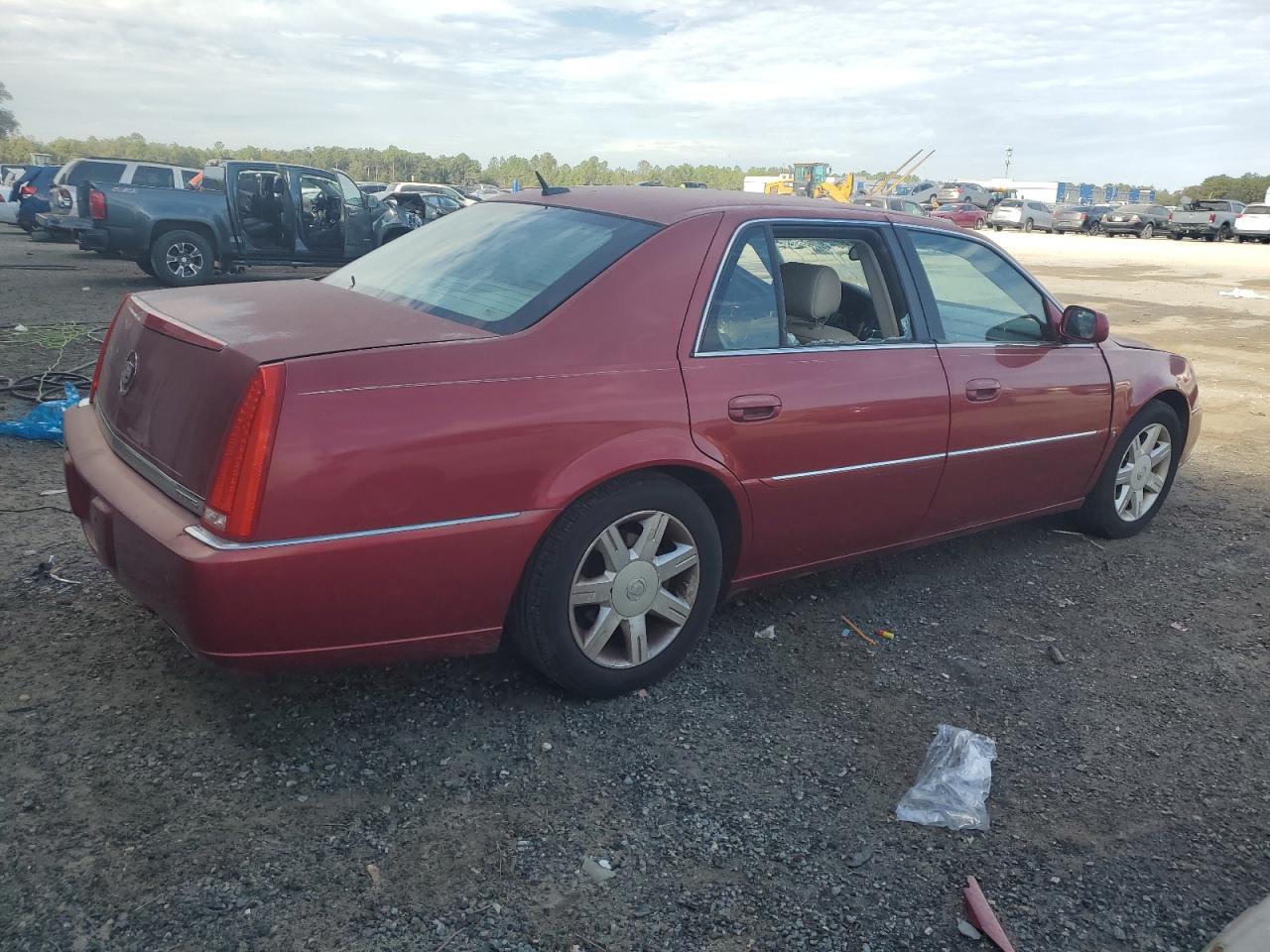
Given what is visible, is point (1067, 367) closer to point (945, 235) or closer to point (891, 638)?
point (945, 235)

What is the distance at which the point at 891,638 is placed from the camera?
3.87 m

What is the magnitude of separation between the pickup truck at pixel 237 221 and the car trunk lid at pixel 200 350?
357 inches

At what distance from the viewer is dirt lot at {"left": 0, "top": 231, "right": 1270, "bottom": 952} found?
7.59 ft

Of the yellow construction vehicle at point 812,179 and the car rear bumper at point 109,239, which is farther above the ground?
the yellow construction vehicle at point 812,179

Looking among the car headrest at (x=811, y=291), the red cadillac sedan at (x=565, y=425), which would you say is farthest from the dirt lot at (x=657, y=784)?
the car headrest at (x=811, y=291)

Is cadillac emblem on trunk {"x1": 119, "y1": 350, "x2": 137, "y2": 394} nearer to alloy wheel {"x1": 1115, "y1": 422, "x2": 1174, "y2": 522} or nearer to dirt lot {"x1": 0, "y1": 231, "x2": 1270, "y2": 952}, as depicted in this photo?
dirt lot {"x1": 0, "y1": 231, "x2": 1270, "y2": 952}

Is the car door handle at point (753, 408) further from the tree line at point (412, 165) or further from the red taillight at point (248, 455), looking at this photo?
the tree line at point (412, 165)

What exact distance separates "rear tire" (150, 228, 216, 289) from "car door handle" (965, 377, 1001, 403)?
1146 cm

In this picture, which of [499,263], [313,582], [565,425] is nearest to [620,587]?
[565,425]

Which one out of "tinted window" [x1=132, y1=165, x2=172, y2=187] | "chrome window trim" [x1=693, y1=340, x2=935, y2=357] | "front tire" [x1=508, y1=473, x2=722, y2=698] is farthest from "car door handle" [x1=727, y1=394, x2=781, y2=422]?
"tinted window" [x1=132, y1=165, x2=172, y2=187]

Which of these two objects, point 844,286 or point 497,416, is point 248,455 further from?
point 844,286

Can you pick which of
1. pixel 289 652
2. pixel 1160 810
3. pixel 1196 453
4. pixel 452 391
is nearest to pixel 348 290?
pixel 452 391

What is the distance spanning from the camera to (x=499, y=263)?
3.43m

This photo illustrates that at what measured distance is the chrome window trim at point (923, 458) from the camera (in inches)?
137
